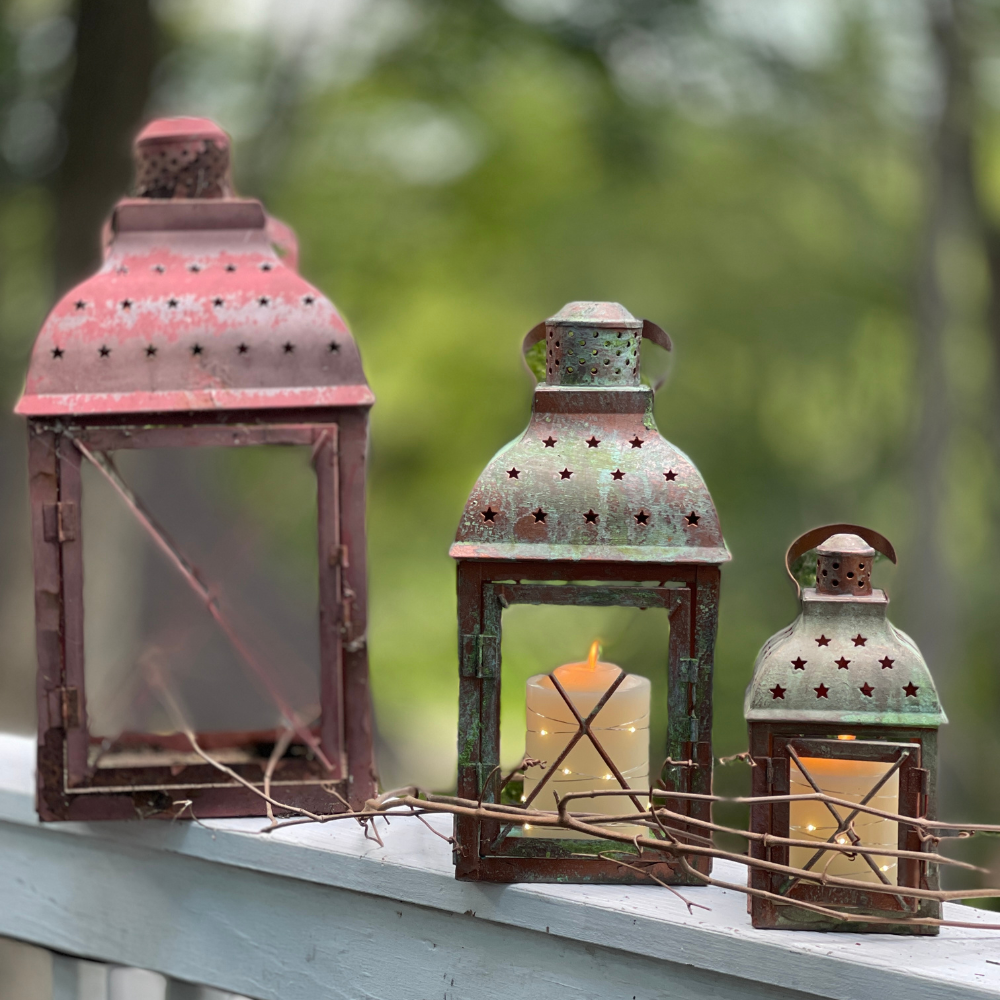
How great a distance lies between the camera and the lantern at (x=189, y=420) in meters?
0.89

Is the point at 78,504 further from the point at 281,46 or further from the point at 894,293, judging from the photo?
the point at 894,293

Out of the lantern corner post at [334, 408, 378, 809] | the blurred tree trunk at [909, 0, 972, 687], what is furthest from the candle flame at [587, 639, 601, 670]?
the blurred tree trunk at [909, 0, 972, 687]

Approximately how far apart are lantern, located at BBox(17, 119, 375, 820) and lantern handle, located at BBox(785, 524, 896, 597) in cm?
35

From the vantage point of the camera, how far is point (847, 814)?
2.46 feet

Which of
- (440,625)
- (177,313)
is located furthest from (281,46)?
(177,313)

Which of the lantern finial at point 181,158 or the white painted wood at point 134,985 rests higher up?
the lantern finial at point 181,158

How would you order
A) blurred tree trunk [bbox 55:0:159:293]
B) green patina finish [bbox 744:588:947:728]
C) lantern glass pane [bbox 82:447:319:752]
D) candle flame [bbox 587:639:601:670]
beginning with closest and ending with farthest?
1. green patina finish [bbox 744:588:947:728]
2. candle flame [bbox 587:639:601:670]
3. lantern glass pane [bbox 82:447:319:752]
4. blurred tree trunk [bbox 55:0:159:293]

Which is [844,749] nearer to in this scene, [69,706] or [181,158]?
[69,706]

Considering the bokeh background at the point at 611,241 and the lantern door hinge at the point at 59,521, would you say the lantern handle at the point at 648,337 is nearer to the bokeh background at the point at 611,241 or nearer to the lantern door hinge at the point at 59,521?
the lantern door hinge at the point at 59,521

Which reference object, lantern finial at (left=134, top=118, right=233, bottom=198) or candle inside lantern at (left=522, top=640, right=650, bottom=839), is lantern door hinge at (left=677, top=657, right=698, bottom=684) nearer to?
candle inside lantern at (left=522, top=640, right=650, bottom=839)

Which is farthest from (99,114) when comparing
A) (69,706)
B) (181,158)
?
(69,706)

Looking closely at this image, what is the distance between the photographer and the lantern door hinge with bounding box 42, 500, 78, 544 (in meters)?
0.89

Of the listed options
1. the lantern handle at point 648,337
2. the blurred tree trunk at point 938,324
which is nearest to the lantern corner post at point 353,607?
the lantern handle at point 648,337

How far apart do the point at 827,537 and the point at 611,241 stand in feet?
9.75
